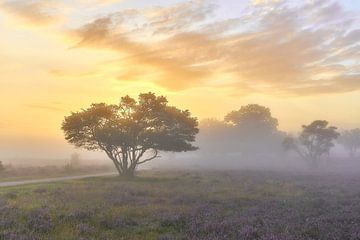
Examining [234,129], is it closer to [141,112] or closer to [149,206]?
[141,112]

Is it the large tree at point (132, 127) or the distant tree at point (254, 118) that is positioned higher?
the distant tree at point (254, 118)

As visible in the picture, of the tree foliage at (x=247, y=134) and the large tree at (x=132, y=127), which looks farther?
the tree foliage at (x=247, y=134)

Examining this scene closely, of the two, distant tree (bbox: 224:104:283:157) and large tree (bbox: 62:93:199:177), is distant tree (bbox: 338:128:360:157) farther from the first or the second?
large tree (bbox: 62:93:199:177)

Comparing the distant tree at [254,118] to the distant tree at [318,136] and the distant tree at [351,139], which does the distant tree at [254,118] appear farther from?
the distant tree at [318,136]

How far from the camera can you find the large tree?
5162cm

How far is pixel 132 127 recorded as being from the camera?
5234 cm

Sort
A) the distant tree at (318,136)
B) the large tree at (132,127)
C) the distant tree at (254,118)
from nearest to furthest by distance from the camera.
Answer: the large tree at (132,127), the distant tree at (318,136), the distant tree at (254,118)

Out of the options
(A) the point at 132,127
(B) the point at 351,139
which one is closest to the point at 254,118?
(B) the point at 351,139

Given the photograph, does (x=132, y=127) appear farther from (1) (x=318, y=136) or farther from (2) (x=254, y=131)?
(2) (x=254, y=131)

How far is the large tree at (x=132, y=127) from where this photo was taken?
169 feet

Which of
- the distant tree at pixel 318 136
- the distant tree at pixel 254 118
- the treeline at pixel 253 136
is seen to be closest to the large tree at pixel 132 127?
the distant tree at pixel 318 136

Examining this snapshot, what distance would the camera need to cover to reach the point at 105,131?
2002 inches

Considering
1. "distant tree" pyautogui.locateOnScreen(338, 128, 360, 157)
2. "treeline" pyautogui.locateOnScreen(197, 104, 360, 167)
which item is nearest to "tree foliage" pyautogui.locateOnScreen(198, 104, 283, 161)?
"treeline" pyautogui.locateOnScreen(197, 104, 360, 167)

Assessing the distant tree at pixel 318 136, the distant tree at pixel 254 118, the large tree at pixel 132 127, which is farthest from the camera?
the distant tree at pixel 254 118
